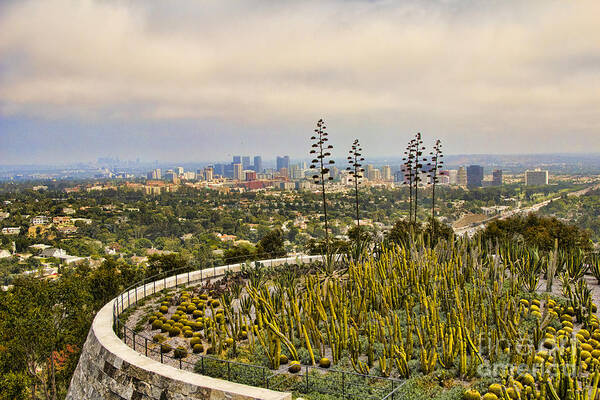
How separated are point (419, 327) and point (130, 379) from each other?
7108 millimetres

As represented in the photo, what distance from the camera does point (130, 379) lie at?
9.88 metres

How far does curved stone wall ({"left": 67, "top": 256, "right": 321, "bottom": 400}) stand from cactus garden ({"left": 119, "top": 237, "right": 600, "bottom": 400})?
3.40 feet

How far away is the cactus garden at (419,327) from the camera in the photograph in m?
9.32

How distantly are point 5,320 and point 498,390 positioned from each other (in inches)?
809

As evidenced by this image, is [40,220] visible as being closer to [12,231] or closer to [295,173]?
[12,231]

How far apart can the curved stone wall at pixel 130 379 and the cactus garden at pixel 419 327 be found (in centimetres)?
104

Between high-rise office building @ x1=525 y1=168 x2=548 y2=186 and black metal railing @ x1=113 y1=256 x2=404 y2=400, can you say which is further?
high-rise office building @ x1=525 y1=168 x2=548 y2=186

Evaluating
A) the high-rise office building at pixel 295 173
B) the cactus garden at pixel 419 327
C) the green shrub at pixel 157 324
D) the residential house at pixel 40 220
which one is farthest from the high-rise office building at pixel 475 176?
the green shrub at pixel 157 324

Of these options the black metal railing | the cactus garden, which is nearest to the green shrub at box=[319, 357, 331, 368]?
the cactus garden

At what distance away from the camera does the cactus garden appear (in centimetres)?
932

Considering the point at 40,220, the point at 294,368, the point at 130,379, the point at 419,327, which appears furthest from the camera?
the point at 40,220

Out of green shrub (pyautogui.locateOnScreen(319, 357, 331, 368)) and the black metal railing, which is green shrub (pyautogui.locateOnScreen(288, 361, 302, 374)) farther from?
green shrub (pyautogui.locateOnScreen(319, 357, 331, 368))

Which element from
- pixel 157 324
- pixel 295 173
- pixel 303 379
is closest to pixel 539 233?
pixel 303 379

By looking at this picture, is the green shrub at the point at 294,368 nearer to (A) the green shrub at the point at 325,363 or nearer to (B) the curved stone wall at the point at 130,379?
(A) the green shrub at the point at 325,363
